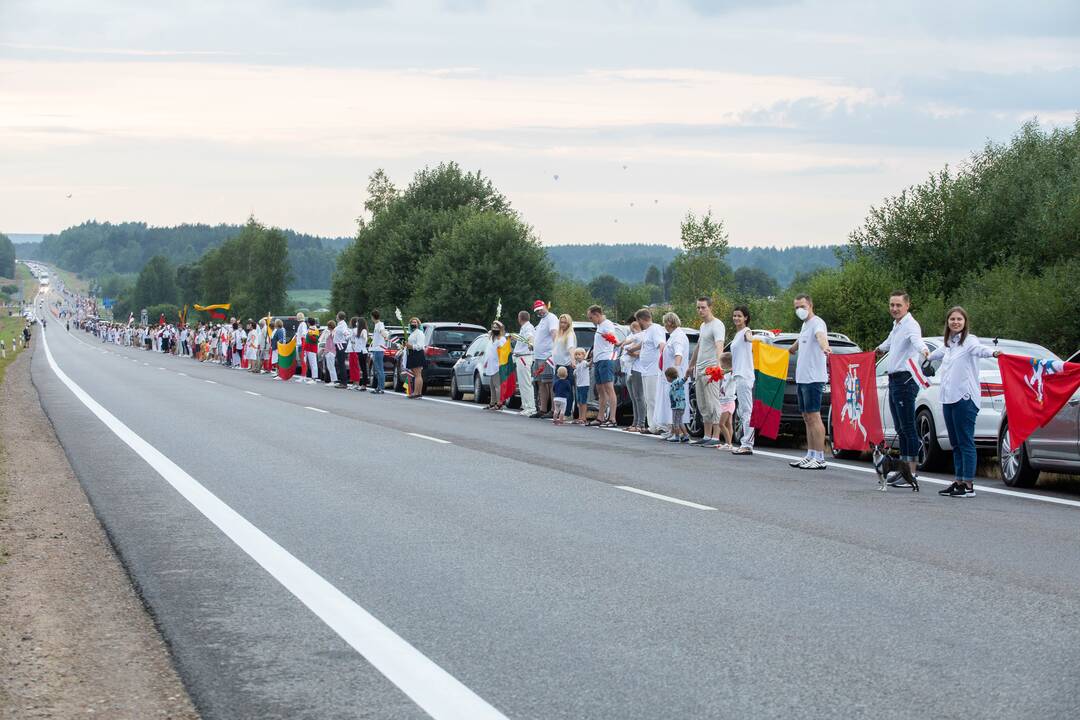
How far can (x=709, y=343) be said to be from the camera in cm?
1970

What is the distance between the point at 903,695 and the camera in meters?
5.70

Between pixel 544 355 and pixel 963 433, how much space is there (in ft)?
42.1

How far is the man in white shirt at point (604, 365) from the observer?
23297 millimetres

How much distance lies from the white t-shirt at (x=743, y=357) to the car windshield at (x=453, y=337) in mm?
16519

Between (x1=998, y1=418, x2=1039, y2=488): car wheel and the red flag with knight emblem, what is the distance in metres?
2.46

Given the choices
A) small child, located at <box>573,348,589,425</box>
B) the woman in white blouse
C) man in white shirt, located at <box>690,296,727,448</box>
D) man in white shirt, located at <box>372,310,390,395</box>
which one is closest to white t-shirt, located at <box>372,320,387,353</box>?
man in white shirt, located at <box>372,310,390,395</box>

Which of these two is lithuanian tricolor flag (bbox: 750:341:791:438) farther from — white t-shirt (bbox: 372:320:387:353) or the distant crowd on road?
white t-shirt (bbox: 372:320:387:353)

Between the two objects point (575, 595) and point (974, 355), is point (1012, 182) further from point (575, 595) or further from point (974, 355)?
point (575, 595)

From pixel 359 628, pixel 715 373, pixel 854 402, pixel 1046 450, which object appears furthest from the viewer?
pixel 715 373

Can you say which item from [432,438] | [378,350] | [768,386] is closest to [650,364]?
[768,386]

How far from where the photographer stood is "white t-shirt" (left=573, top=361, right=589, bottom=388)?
24719 millimetres

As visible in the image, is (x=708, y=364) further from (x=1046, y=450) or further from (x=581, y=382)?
(x=1046, y=450)

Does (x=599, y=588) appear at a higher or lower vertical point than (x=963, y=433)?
lower

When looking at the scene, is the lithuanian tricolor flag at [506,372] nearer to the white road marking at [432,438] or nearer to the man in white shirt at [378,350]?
the man in white shirt at [378,350]
